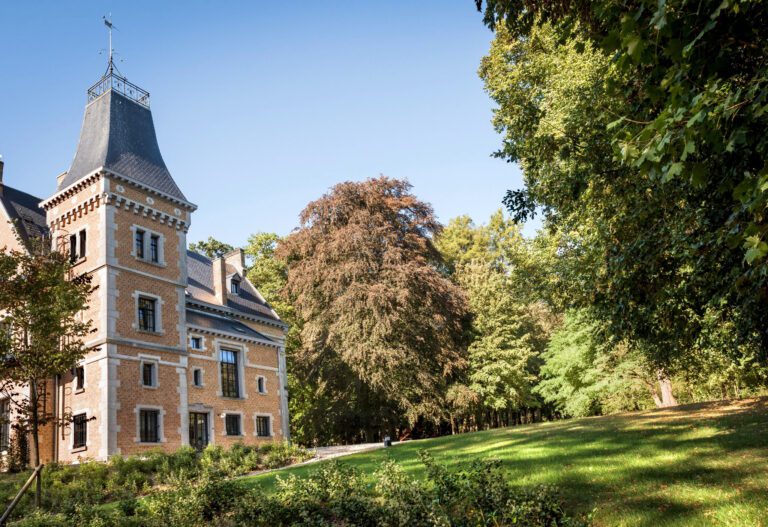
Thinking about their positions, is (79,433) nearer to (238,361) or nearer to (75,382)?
(75,382)

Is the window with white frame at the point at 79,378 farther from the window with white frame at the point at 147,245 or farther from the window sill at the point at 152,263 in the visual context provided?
the window with white frame at the point at 147,245

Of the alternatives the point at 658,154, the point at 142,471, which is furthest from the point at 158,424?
the point at 658,154

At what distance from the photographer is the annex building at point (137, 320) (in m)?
23.5

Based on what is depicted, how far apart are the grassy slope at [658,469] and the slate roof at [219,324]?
16.0m

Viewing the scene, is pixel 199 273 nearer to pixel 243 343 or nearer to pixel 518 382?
pixel 243 343

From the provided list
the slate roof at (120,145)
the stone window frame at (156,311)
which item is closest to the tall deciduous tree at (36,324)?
the stone window frame at (156,311)

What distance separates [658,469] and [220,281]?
2733 cm

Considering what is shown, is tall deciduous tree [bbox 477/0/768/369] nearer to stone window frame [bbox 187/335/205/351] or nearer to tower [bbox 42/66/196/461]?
tower [bbox 42/66/196/461]

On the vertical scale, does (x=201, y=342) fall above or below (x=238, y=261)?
below

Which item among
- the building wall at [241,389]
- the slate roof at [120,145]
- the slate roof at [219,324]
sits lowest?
the building wall at [241,389]

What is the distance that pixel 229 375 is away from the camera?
30297 millimetres

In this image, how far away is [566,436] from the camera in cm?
1525

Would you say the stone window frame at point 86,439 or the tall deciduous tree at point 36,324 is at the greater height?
the tall deciduous tree at point 36,324

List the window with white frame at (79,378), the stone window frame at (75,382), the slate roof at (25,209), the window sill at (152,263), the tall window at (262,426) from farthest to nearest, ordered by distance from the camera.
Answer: the tall window at (262,426) → the slate roof at (25,209) → the window sill at (152,263) → the window with white frame at (79,378) → the stone window frame at (75,382)
